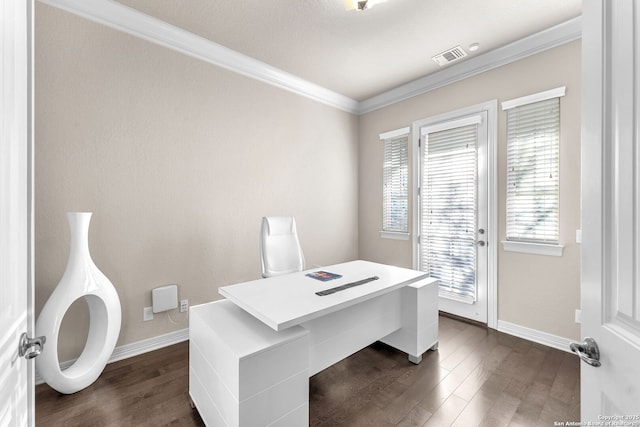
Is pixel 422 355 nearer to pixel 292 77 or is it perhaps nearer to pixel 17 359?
pixel 17 359

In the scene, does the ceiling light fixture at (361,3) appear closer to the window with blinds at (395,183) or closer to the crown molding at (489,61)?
the crown molding at (489,61)

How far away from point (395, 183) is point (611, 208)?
322cm

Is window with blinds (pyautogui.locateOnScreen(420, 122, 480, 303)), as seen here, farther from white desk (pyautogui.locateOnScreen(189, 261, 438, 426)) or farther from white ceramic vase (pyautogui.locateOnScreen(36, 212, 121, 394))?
white ceramic vase (pyautogui.locateOnScreen(36, 212, 121, 394))

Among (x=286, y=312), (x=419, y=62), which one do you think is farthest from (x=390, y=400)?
(x=419, y=62)

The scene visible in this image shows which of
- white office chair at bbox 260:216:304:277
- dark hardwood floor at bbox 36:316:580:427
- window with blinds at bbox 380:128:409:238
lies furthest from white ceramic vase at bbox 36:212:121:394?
window with blinds at bbox 380:128:409:238

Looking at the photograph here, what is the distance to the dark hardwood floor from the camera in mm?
1629

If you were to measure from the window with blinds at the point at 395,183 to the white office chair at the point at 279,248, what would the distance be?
65.1 inches

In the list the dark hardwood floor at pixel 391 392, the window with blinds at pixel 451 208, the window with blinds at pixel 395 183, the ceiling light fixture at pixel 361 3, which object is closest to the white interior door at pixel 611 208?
the dark hardwood floor at pixel 391 392

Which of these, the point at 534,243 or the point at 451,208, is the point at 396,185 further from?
the point at 534,243

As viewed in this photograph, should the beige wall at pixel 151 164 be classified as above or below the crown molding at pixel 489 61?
below

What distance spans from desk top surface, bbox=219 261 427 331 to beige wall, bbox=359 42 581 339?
1260mm

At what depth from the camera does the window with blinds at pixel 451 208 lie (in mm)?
3033

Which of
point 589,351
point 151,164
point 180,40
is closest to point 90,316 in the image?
point 151,164

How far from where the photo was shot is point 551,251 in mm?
2514
